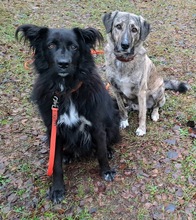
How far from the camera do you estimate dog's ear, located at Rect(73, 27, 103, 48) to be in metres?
2.82

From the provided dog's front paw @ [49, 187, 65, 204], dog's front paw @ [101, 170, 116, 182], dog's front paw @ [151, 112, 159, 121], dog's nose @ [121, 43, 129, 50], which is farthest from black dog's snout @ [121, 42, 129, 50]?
dog's front paw @ [49, 187, 65, 204]

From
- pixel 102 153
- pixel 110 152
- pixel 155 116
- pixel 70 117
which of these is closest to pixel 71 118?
→ pixel 70 117

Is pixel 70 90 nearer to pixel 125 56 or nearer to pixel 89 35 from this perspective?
pixel 89 35

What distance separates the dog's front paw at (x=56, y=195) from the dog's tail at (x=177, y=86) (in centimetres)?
294

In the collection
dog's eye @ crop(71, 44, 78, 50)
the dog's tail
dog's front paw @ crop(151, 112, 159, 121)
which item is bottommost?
dog's front paw @ crop(151, 112, 159, 121)

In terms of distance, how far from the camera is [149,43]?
7.14 meters

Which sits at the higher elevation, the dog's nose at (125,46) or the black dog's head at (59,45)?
the black dog's head at (59,45)

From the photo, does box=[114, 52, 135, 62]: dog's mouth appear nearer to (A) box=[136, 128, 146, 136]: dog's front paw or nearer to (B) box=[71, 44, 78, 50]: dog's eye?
(A) box=[136, 128, 146, 136]: dog's front paw

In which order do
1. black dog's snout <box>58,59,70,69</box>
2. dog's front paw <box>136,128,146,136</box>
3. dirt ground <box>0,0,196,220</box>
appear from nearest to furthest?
black dog's snout <box>58,59,70,69</box> < dirt ground <box>0,0,196,220</box> < dog's front paw <box>136,128,146,136</box>

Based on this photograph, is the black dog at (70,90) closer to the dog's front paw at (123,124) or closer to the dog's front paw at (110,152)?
the dog's front paw at (110,152)

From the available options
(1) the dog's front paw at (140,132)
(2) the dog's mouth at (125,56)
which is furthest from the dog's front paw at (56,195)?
(2) the dog's mouth at (125,56)

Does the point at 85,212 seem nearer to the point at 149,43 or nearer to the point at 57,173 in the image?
the point at 57,173

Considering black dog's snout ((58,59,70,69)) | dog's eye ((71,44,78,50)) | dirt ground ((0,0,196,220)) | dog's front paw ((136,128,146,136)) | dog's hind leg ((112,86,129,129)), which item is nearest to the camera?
black dog's snout ((58,59,70,69))

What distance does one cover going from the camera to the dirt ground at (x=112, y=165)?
3.16 metres
